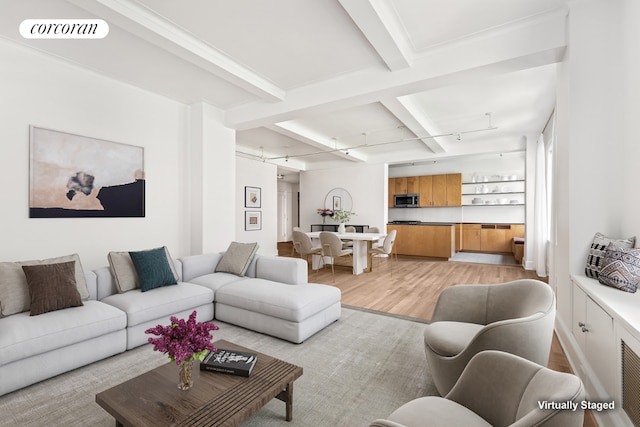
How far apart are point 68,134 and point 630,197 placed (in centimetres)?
531

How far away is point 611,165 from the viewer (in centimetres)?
244

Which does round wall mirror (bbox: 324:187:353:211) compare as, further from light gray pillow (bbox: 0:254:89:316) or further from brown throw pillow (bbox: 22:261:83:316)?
light gray pillow (bbox: 0:254:89:316)

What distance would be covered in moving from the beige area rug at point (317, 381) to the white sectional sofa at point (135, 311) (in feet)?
0.38

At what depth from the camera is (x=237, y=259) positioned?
156 inches

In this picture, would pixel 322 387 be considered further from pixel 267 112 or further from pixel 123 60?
pixel 123 60

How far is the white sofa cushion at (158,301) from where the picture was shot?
2729 millimetres

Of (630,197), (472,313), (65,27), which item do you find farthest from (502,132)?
(65,27)

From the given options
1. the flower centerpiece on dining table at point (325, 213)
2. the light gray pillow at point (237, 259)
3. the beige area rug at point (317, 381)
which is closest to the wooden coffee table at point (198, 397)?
the beige area rug at point (317, 381)

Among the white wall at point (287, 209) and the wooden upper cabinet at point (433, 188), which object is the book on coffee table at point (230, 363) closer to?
the wooden upper cabinet at point (433, 188)

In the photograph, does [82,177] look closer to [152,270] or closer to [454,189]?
[152,270]

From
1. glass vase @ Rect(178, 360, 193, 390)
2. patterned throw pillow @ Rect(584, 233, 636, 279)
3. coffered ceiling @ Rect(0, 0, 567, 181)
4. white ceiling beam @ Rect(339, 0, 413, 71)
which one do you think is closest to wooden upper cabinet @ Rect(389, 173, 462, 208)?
coffered ceiling @ Rect(0, 0, 567, 181)

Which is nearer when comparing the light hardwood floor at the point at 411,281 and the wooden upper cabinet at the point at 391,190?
the light hardwood floor at the point at 411,281

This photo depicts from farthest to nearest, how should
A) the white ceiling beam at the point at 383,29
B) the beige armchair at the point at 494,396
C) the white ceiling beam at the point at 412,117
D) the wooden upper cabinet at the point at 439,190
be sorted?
the wooden upper cabinet at the point at 439,190
the white ceiling beam at the point at 412,117
the white ceiling beam at the point at 383,29
the beige armchair at the point at 494,396

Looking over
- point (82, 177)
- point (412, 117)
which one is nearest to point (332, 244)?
point (412, 117)
